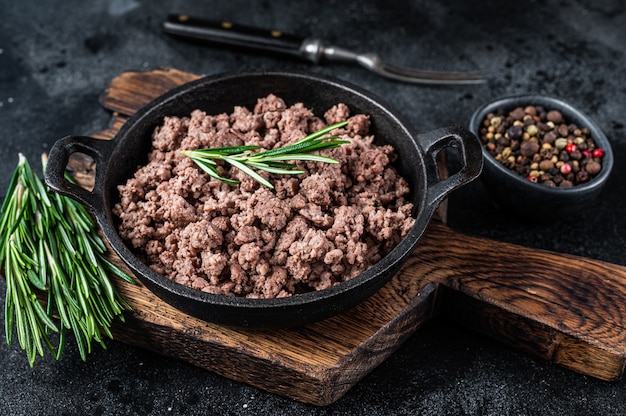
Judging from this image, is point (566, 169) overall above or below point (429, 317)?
above

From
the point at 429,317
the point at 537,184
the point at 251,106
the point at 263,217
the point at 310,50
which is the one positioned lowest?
the point at 429,317

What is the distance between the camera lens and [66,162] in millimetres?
2834

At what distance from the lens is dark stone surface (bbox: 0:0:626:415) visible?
2.92 metres

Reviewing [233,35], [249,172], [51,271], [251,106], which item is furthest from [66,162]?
[233,35]

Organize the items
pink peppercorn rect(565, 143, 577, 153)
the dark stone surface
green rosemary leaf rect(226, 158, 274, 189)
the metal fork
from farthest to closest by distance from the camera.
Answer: the metal fork → pink peppercorn rect(565, 143, 577, 153) → the dark stone surface → green rosemary leaf rect(226, 158, 274, 189)

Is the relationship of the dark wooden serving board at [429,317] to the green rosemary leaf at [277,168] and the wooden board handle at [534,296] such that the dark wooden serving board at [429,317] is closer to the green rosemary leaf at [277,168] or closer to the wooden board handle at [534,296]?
the wooden board handle at [534,296]

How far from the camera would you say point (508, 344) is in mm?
3049

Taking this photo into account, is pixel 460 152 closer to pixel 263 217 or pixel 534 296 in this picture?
pixel 534 296

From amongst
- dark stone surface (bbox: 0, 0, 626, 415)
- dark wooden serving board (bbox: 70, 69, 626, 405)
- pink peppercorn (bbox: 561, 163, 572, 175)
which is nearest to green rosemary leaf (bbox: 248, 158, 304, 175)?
dark wooden serving board (bbox: 70, 69, 626, 405)

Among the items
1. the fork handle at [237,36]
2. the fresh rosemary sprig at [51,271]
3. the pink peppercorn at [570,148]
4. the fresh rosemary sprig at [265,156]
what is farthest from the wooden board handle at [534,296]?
the fork handle at [237,36]

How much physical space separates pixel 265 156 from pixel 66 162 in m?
0.74

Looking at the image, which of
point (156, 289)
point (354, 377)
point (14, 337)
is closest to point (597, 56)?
point (354, 377)

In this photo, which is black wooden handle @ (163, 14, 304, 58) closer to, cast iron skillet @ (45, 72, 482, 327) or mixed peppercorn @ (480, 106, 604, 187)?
cast iron skillet @ (45, 72, 482, 327)

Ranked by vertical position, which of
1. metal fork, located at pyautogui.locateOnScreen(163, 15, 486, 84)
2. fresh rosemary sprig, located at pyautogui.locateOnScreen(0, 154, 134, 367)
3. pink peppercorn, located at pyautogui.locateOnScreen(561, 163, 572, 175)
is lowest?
fresh rosemary sprig, located at pyautogui.locateOnScreen(0, 154, 134, 367)
